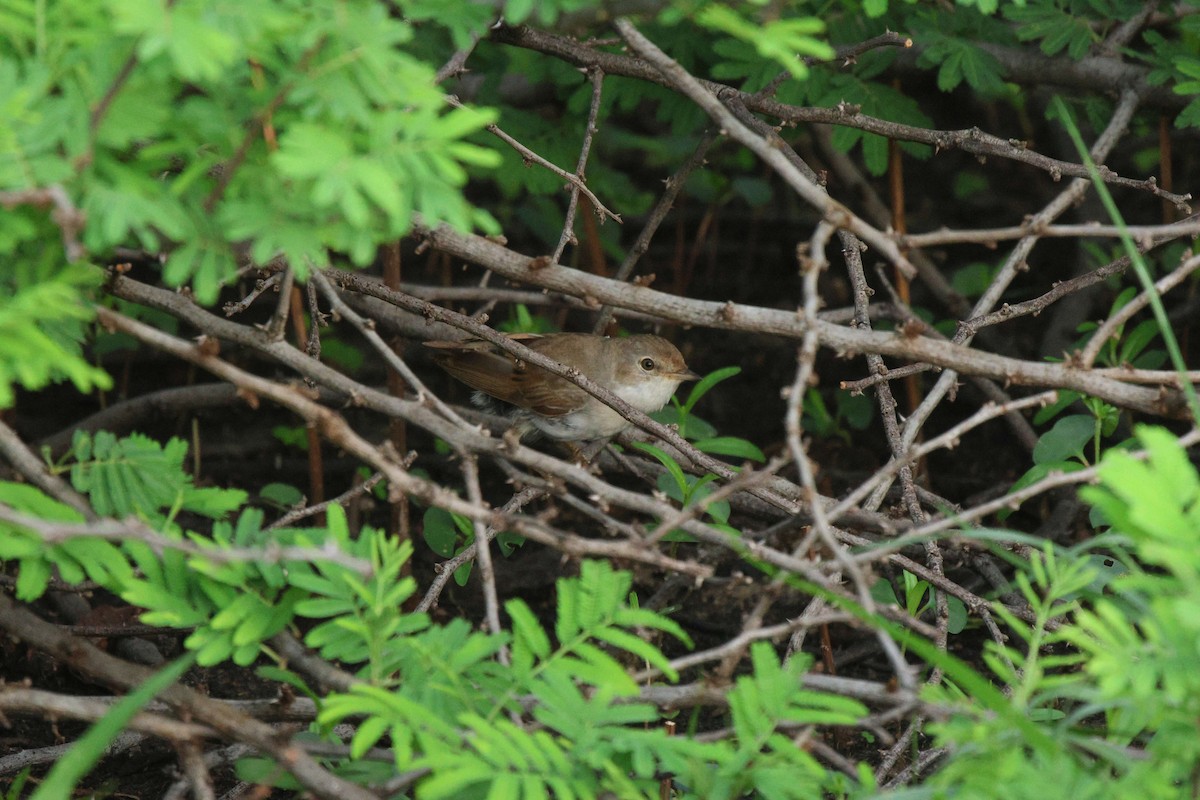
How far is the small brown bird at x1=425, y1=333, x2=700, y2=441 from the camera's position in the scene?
4.82m

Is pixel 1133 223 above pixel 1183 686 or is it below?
below

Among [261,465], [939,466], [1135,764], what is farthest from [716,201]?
[1135,764]

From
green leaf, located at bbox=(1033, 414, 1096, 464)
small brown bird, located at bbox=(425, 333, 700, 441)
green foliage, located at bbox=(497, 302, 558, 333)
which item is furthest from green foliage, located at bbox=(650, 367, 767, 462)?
green leaf, located at bbox=(1033, 414, 1096, 464)

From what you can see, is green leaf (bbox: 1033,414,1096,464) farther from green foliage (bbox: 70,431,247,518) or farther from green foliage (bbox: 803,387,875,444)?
green foliage (bbox: 70,431,247,518)

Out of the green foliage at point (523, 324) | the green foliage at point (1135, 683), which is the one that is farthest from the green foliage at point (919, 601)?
the green foliage at point (523, 324)

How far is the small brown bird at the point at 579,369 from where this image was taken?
4.82 metres

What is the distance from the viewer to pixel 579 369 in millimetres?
4914

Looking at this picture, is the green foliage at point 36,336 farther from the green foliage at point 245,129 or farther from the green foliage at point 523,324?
the green foliage at point 523,324

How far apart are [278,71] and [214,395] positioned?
256cm

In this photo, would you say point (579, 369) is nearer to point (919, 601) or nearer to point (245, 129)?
point (919, 601)

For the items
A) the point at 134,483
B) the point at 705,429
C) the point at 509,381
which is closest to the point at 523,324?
the point at 509,381

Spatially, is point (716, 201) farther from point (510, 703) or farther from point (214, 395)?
point (510, 703)

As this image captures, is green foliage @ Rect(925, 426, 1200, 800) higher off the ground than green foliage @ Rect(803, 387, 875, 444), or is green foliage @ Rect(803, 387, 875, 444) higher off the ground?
green foliage @ Rect(925, 426, 1200, 800)

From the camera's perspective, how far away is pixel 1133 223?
6516 millimetres
